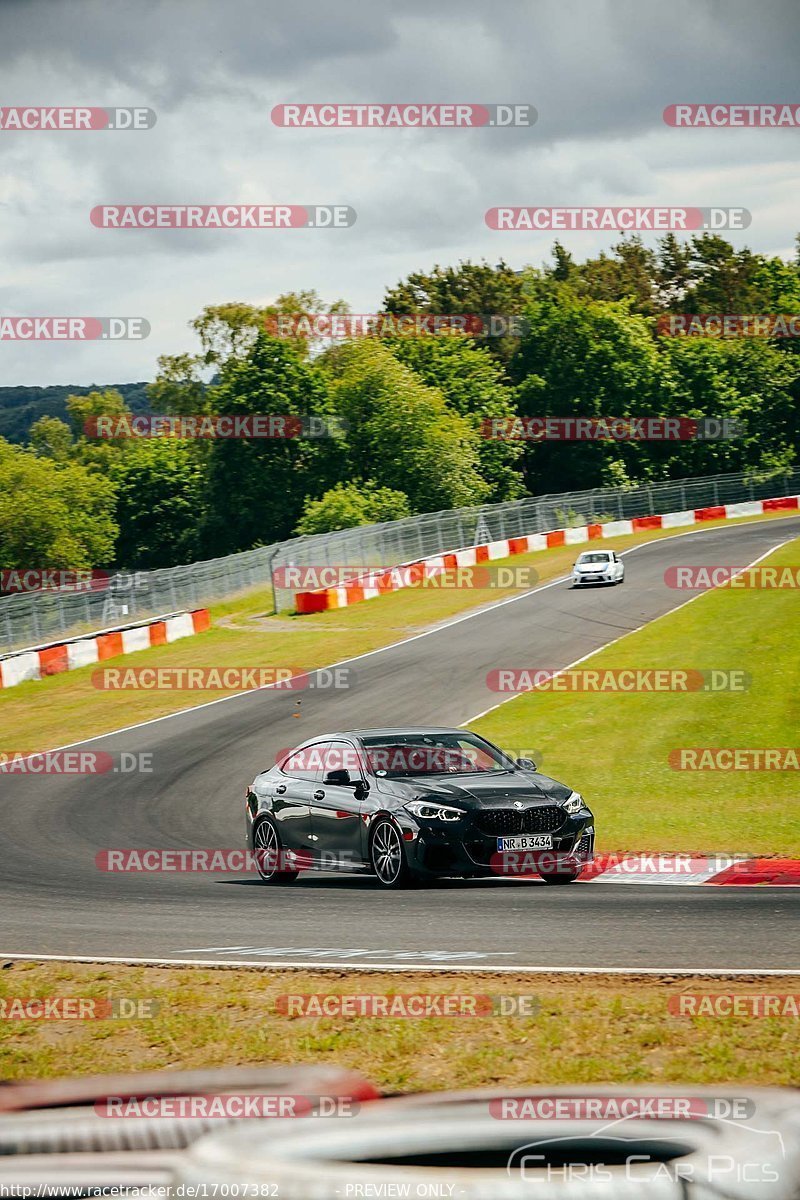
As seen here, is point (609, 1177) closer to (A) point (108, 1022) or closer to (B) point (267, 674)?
(A) point (108, 1022)

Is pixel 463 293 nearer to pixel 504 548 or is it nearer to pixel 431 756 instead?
pixel 504 548

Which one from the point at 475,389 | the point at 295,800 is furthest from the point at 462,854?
the point at 475,389

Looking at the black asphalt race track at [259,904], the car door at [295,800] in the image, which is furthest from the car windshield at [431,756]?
the black asphalt race track at [259,904]

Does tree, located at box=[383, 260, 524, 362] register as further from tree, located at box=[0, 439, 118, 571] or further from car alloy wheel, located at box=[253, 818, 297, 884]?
car alloy wheel, located at box=[253, 818, 297, 884]

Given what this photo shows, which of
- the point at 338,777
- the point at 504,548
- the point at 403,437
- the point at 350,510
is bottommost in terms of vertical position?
the point at 338,777

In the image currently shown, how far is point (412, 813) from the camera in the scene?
12.5 m

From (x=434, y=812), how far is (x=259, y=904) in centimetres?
174

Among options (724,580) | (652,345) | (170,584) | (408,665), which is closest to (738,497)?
(652,345)

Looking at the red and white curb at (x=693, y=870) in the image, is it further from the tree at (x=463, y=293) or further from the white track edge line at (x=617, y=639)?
the tree at (x=463, y=293)

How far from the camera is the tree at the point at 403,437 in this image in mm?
71312

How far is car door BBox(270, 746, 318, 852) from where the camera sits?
13.8 m

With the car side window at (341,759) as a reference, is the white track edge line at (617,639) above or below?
below

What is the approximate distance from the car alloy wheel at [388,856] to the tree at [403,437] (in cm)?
5739

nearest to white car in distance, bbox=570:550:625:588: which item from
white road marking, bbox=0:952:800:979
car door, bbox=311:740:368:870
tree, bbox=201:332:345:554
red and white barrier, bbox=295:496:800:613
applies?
red and white barrier, bbox=295:496:800:613
